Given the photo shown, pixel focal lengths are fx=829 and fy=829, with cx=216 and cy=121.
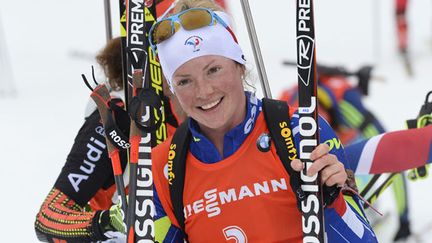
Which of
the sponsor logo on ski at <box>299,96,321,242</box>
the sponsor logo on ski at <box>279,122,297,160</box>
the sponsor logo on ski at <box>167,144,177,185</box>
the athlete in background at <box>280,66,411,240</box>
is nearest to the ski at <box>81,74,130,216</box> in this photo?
the sponsor logo on ski at <box>167,144,177,185</box>

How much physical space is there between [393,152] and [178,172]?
0.81m

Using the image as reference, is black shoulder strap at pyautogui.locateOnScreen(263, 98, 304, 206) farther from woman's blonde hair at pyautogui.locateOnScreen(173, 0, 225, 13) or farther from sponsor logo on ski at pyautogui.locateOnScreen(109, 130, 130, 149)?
sponsor logo on ski at pyautogui.locateOnScreen(109, 130, 130, 149)

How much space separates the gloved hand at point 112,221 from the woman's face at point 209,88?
59cm

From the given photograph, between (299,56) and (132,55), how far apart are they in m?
0.47

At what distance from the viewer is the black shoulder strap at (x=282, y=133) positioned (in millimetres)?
2190

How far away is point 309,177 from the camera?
2.10 meters

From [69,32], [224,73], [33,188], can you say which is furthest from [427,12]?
[224,73]

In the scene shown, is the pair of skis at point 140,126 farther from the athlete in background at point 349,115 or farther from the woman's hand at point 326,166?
the athlete in background at point 349,115

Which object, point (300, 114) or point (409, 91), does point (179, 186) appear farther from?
point (409, 91)

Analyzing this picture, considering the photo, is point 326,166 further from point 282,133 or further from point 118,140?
point 118,140

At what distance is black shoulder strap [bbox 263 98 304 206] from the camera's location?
2.19 metres

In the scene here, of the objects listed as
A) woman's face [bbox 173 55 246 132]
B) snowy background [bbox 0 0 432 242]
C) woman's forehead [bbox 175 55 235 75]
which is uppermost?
woman's forehead [bbox 175 55 235 75]

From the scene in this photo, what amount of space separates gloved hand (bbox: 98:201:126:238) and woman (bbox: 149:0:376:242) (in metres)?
0.38

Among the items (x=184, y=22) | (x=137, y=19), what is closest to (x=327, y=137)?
(x=184, y=22)
